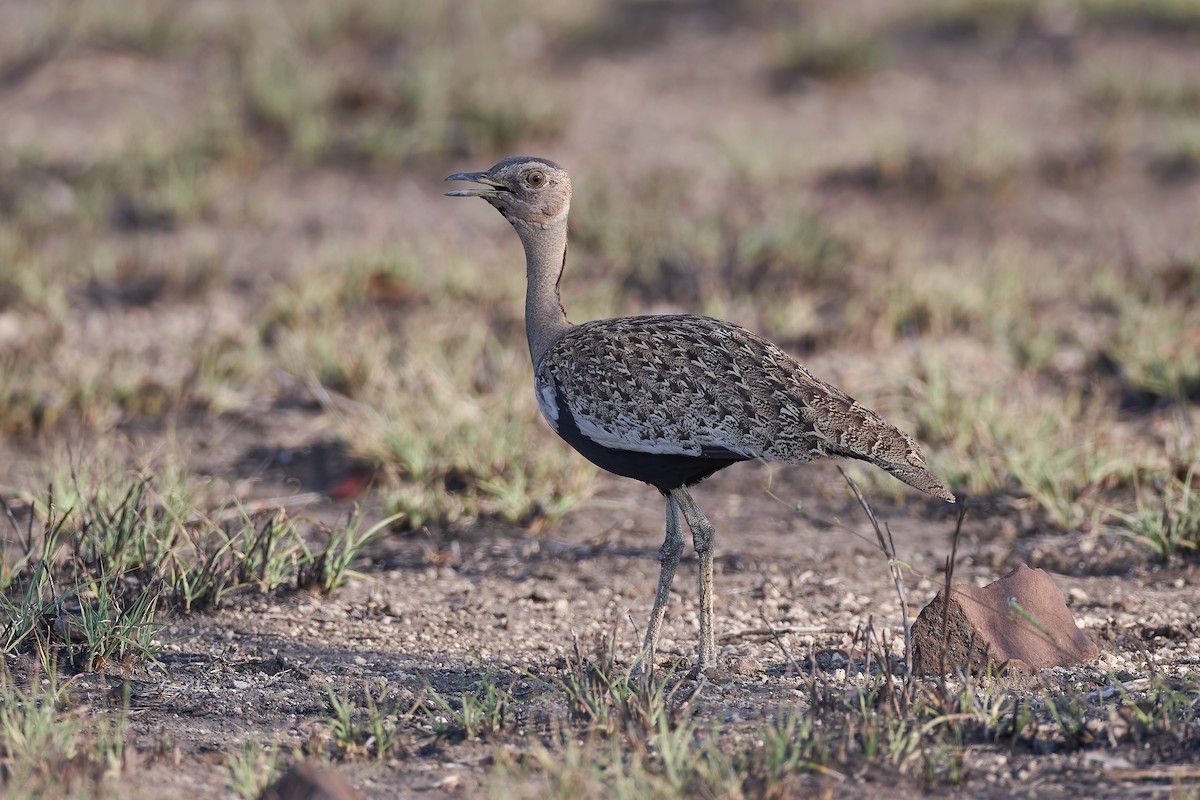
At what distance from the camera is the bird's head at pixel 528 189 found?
176 inches

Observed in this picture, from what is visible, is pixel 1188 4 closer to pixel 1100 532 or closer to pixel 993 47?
pixel 993 47

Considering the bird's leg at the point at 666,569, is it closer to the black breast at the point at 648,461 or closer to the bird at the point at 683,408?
the bird at the point at 683,408

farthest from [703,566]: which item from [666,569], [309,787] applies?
[309,787]

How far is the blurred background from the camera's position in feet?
20.1

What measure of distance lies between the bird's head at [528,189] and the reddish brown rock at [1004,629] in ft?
5.72

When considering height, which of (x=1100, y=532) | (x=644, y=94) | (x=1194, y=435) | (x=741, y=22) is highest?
(x=741, y=22)

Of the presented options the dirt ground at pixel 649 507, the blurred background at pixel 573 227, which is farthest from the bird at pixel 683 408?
the blurred background at pixel 573 227

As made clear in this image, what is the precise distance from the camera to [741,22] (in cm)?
1235

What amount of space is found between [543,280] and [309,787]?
79.6 inches

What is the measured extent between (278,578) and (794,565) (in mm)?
1907

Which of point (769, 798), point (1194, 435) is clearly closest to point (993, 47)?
point (1194, 435)

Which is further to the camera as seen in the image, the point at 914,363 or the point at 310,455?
the point at 914,363

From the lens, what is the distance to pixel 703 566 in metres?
4.30

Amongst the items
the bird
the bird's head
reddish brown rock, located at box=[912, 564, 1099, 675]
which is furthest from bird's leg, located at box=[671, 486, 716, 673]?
the bird's head
